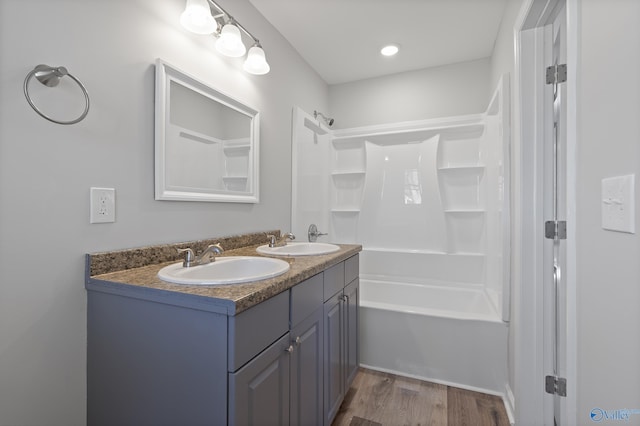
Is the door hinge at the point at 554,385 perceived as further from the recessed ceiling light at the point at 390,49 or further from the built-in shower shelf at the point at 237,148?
the recessed ceiling light at the point at 390,49

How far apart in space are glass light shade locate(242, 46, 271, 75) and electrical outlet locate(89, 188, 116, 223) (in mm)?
1061

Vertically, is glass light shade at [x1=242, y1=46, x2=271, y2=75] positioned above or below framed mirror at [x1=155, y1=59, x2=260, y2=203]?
above

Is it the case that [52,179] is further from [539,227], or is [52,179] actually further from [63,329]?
[539,227]

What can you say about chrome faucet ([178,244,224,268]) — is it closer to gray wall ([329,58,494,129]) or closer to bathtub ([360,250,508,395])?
bathtub ([360,250,508,395])

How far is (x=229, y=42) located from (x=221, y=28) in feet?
0.45

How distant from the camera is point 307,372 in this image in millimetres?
1246

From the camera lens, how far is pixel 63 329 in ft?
3.17

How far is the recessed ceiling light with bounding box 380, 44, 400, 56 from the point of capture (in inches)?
94.3

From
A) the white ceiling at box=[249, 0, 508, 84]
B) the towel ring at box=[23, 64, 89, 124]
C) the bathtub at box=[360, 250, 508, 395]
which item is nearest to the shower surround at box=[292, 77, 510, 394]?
the bathtub at box=[360, 250, 508, 395]

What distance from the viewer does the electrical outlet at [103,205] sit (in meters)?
1.04

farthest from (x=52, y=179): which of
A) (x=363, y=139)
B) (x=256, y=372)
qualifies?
(x=363, y=139)

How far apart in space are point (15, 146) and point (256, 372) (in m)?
0.97

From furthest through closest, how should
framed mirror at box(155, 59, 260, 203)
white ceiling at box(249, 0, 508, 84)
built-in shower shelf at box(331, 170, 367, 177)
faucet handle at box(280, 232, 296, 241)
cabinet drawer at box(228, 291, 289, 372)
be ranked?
built-in shower shelf at box(331, 170, 367, 177) < faucet handle at box(280, 232, 296, 241) < white ceiling at box(249, 0, 508, 84) < framed mirror at box(155, 59, 260, 203) < cabinet drawer at box(228, 291, 289, 372)

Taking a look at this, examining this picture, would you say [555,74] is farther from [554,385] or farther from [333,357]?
[333,357]
